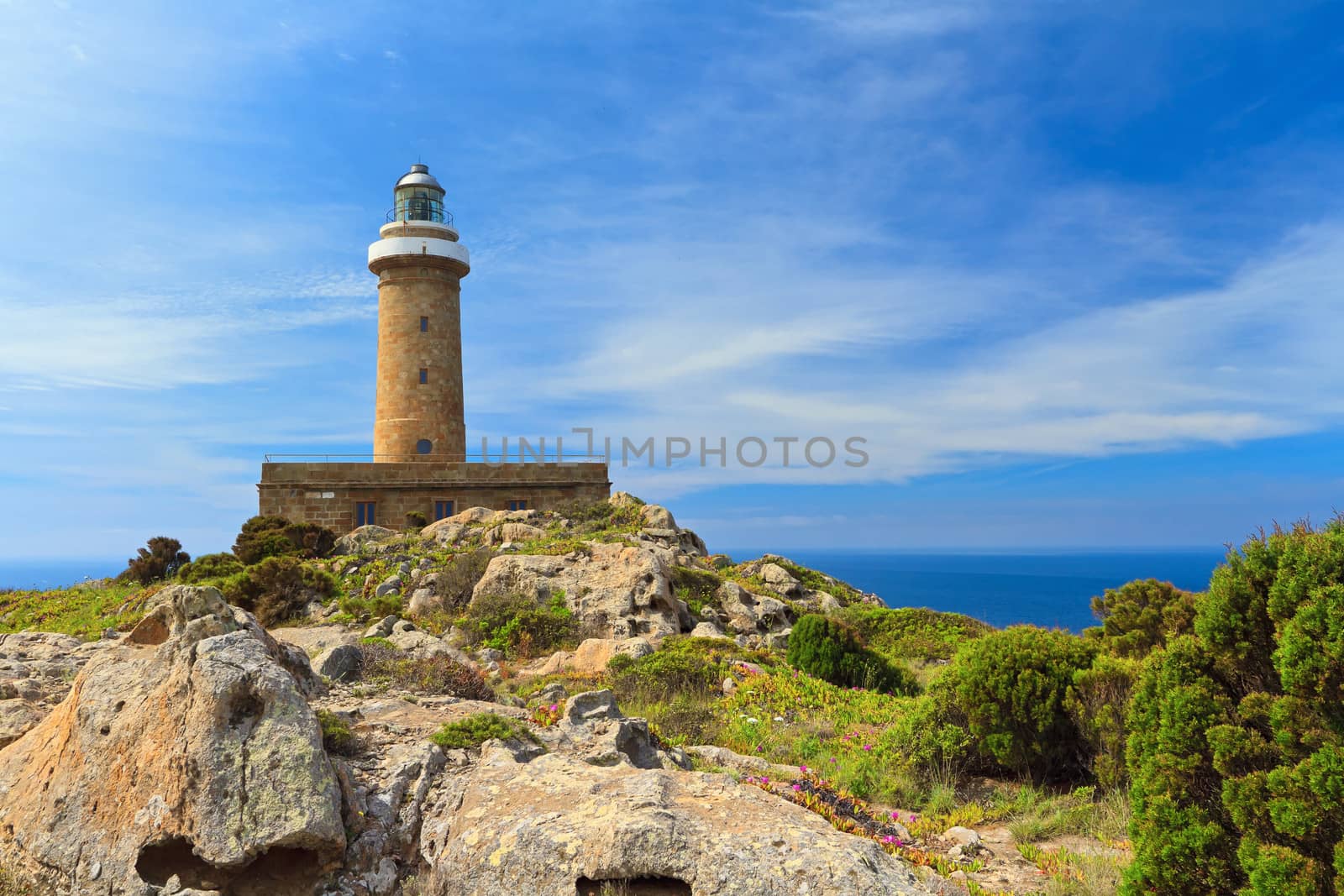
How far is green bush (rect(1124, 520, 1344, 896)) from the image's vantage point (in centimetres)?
468

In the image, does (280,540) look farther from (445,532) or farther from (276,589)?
(276,589)

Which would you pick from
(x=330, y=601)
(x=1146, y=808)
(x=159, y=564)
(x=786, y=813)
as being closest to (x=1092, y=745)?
(x=1146, y=808)

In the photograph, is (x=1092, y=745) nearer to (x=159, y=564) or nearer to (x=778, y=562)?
(x=778, y=562)

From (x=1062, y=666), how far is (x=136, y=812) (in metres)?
7.85

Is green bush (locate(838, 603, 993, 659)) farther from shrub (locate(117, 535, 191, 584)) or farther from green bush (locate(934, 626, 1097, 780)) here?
shrub (locate(117, 535, 191, 584))

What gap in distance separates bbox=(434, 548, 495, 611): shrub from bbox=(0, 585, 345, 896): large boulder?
42.3 ft

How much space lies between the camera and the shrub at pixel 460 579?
735 inches

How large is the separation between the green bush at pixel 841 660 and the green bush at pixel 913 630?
2.86 m

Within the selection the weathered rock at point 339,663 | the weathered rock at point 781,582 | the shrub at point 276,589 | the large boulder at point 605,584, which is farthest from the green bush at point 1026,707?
the shrub at point 276,589

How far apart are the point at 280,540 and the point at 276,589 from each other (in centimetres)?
831

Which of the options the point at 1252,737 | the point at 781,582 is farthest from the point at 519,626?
the point at 1252,737

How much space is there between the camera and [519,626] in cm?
1602

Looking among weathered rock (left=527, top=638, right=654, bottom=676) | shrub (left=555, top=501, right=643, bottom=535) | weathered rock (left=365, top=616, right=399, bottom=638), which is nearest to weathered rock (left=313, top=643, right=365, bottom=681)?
weathered rock (left=527, top=638, right=654, bottom=676)

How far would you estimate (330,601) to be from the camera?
20.4 m
